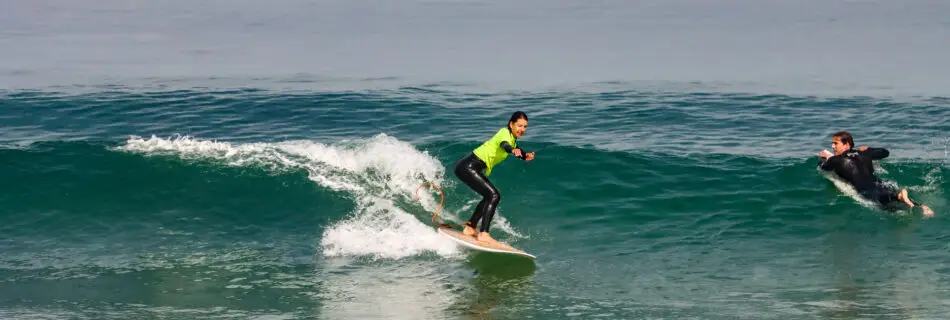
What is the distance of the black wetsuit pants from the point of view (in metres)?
13.5

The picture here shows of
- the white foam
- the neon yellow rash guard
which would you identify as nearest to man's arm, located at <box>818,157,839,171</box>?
the white foam

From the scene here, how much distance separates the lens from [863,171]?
1552 centimetres

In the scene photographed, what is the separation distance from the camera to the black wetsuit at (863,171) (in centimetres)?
1538

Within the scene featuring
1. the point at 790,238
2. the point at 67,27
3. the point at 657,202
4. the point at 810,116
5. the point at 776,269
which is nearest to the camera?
the point at 776,269

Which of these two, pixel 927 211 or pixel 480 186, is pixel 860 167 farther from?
pixel 480 186

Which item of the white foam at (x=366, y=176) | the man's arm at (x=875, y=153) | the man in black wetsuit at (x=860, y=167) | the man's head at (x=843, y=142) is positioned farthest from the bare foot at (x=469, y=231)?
the man's arm at (x=875, y=153)

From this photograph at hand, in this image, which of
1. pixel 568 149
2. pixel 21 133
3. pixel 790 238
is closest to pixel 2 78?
pixel 21 133

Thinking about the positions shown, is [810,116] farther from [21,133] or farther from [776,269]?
[21,133]

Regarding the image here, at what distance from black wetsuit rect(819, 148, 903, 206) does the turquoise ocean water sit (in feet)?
0.89

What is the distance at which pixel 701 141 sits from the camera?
20.3 m

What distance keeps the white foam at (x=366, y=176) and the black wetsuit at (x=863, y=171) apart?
4843mm

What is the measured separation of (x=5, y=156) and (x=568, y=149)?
965 cm

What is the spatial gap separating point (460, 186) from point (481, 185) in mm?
3523

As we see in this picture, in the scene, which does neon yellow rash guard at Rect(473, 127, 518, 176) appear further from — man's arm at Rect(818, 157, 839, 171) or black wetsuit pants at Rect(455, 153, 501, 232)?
man's arm at Rect(818, 157, 839, 171)
